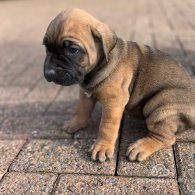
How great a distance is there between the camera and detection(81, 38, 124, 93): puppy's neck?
3295mm

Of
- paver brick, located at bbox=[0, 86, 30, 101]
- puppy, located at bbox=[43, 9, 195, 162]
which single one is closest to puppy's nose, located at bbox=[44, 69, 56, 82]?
puppy, located at bbox=[43, 9, 195, 162]

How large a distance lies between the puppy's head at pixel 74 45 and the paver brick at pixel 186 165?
43.2 inches

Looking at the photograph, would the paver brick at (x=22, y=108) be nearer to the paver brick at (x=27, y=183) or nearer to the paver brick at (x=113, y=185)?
the paver brick at (x=27, y=183)

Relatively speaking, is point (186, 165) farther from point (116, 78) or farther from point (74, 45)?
point (74, 45)

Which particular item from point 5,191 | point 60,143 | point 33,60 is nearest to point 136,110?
point 60,143

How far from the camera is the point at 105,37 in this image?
3.15 metres

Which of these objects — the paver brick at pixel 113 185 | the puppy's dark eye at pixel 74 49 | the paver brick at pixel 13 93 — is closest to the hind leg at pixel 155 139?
the paver brick at pixel 113 185

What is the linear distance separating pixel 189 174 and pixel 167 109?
0.61 meters

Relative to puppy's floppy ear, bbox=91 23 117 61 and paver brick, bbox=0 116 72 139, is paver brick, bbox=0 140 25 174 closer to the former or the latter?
paver brick, bbox=0 116 72 139

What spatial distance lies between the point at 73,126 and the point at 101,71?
0.78 m

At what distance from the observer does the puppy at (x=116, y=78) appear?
3.09 metres

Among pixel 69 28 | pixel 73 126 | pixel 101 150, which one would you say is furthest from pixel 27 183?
pixel 69 28

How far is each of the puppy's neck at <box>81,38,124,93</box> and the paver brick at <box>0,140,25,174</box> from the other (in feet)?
3.06

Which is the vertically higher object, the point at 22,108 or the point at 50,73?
the point at 50,73
